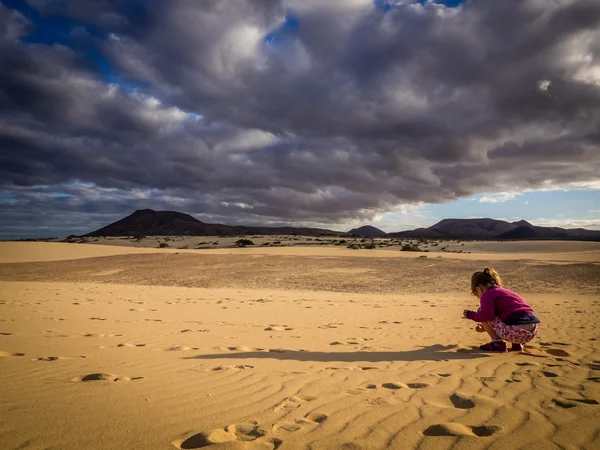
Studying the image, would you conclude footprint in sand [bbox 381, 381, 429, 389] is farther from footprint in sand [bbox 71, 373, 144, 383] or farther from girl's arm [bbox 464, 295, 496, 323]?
footprint in sand [bbox 71, 373, 144, 383]

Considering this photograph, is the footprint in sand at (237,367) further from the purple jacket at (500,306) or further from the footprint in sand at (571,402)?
the purple jacket at (500,306)

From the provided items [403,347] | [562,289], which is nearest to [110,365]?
[403,347]

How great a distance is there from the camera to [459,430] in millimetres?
2879

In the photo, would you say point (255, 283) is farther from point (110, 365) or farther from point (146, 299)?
point (110, 365)

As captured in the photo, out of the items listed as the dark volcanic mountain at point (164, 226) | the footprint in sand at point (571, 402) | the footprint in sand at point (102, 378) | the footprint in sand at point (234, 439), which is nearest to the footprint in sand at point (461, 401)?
the footprint in sand at point (571, 402)

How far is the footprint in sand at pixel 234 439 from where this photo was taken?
8.73ft

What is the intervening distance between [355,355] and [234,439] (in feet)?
10.0

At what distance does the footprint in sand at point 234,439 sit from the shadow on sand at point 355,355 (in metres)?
2.27

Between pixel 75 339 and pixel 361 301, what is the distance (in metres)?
9.12

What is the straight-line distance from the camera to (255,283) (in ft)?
60.7

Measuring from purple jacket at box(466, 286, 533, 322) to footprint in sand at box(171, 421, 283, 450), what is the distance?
4.13 m

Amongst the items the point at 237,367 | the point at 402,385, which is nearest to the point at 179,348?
the point at 237,367

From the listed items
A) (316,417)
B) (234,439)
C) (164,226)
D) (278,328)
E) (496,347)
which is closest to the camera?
(234,439)

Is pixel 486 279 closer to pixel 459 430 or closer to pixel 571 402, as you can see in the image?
pixel 571 402
